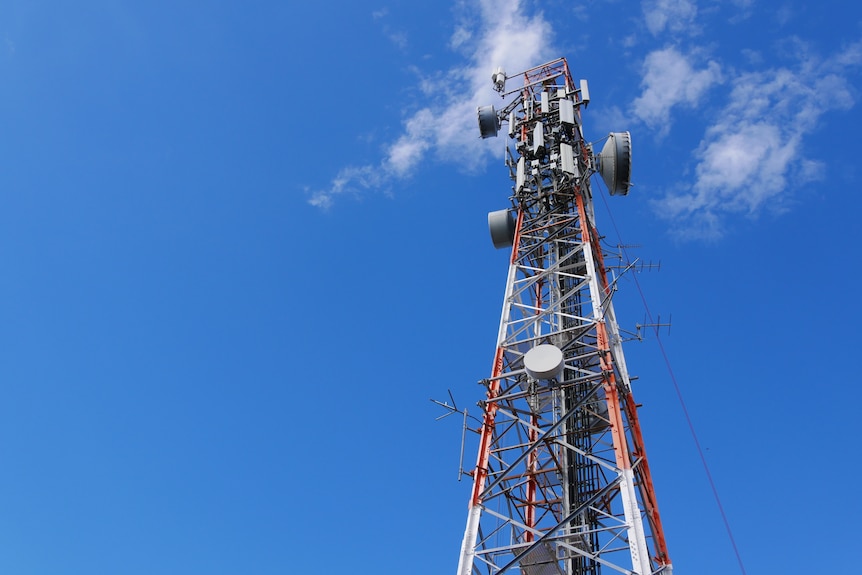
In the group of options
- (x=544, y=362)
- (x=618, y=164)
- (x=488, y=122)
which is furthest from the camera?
(x=488, y=122)

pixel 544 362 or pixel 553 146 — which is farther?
pixel 553 146

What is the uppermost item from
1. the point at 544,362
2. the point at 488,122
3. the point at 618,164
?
the point at 488,122

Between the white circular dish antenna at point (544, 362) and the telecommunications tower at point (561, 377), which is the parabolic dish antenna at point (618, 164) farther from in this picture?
the white circular dish antenna at point (544, 362)

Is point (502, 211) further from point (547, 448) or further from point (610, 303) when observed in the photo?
point (547, 448)

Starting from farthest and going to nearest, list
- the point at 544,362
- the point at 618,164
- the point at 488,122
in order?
the point at 488,122 < the point at 618,164 < the point at 544,362

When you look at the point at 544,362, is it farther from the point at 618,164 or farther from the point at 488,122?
the point at 488,122

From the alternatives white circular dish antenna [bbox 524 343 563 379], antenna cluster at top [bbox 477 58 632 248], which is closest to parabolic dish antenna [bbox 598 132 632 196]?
antenna cluster at top [bbox 477 58 632 248]

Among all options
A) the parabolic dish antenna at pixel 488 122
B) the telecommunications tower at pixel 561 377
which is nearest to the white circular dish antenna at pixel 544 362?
the telecommunications tower at pixel 561 377

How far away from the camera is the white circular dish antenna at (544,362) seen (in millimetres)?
22188

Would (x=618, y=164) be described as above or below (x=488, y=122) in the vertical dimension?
below

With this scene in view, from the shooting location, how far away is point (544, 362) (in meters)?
22.4

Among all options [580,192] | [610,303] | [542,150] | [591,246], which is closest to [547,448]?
[610,303]

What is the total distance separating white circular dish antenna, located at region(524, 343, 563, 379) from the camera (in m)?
22.2

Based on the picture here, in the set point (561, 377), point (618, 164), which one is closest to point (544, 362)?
point (561, 377)
